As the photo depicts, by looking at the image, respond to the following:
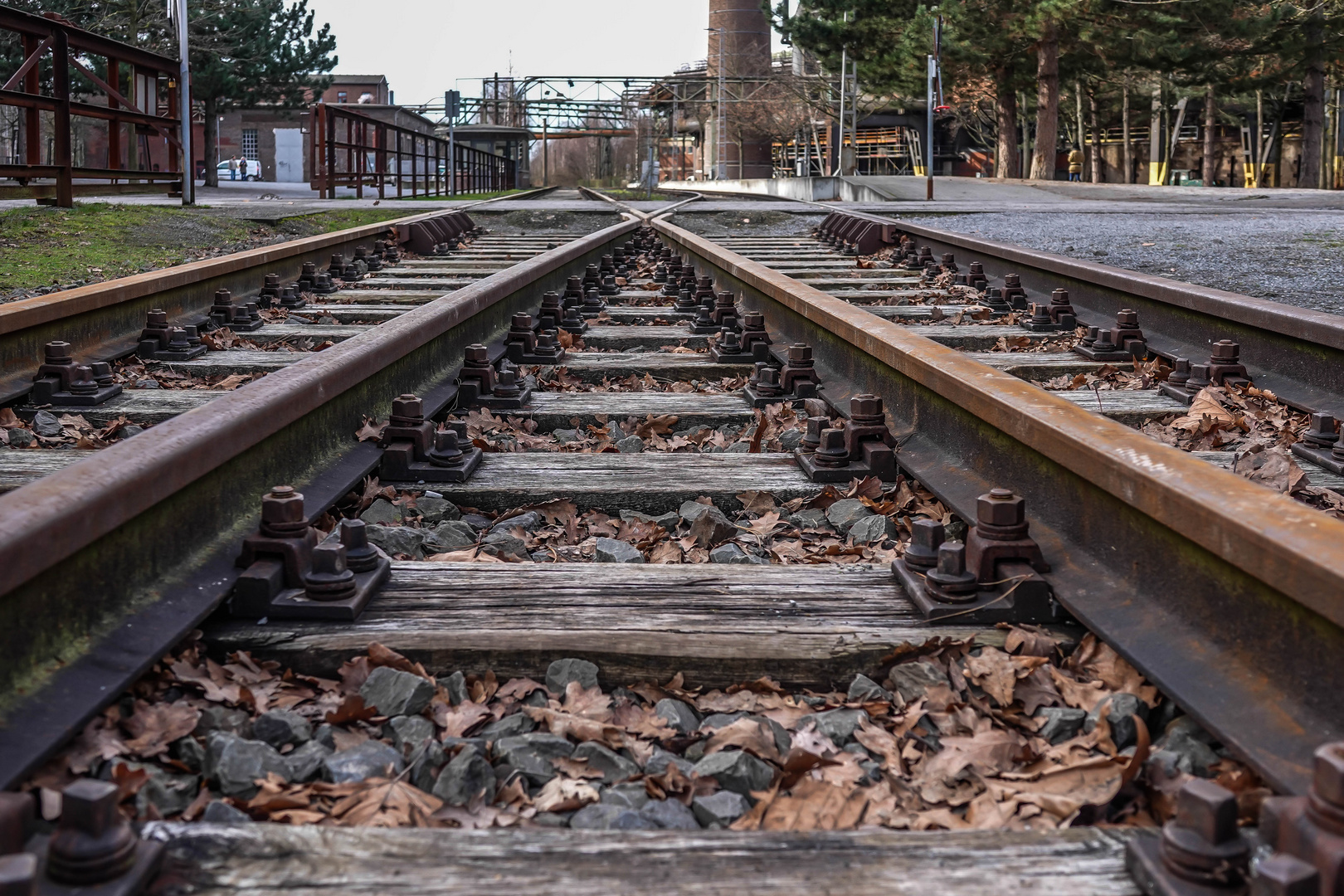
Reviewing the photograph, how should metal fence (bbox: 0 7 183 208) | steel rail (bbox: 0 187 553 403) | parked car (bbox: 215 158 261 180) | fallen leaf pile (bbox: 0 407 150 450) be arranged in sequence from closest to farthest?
fallen leaf pile (bbox: 0 407 150 450), steel rail (bbox: 0 187 553 403), metal fence (bbox: 0 7 183 208), parked car (bbox: 215 158 261 180)

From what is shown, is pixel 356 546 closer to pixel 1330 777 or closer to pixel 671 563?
pixel 671 563

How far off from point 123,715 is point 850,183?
24444 millimetres

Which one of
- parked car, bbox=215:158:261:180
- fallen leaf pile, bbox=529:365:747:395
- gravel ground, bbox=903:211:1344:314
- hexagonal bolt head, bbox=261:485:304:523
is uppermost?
parked car, bbox=215:158:261:180

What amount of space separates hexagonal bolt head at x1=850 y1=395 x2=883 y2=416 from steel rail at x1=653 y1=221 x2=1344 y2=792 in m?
0.23

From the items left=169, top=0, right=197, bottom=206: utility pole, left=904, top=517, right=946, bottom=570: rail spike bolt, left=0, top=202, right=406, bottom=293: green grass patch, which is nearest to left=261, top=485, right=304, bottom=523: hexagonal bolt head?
left=904, top=517, right=946, bottom=570: rail spike bolt

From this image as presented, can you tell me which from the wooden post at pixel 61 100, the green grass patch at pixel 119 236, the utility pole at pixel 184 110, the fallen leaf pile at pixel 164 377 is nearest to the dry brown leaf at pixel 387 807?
the fallen leaf pile at pixel 164 377

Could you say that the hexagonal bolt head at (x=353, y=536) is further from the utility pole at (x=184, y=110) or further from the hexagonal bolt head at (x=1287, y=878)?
the utility pole at (x=184, y=110)

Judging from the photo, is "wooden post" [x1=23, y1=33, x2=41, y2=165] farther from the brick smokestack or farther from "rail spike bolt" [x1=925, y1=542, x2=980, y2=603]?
the brick smokestack

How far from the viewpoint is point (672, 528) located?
9.68 feet

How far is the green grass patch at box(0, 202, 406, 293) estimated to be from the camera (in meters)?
7.54

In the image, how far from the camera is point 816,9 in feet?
122

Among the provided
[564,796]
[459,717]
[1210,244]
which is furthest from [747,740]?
[1210,244]

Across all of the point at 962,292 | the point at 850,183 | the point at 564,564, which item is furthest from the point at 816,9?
the point at 564,564

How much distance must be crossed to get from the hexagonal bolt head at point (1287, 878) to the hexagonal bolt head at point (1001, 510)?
105 cm
